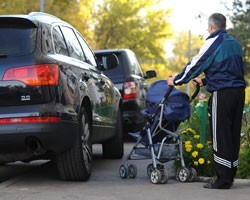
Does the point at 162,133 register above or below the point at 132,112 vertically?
above

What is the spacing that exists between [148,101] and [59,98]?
132 cm

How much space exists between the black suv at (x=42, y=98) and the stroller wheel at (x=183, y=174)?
3.42ft

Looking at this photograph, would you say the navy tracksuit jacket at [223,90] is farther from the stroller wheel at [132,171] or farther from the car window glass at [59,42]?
the car window glass at [59,42]

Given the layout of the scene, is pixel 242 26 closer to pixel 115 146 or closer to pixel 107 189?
pixel 115 146

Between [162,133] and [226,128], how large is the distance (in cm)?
96

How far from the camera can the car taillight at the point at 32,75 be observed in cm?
589

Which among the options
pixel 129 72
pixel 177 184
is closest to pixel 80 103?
pixel 177 184

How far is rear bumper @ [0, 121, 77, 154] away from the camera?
19.2 feet

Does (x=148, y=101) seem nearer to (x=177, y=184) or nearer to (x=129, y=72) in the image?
(x=177, y=184)

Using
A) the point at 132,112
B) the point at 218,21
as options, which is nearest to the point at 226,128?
the point at 218,21

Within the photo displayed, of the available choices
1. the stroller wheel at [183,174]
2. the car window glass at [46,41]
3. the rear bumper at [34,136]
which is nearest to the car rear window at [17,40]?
the car window glass at [46,41]

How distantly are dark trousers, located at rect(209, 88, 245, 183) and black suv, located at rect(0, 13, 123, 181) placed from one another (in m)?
1.46

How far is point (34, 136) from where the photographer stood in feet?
19.4

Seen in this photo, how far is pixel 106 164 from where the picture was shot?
8594 millimetres
